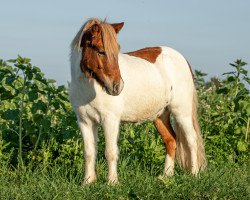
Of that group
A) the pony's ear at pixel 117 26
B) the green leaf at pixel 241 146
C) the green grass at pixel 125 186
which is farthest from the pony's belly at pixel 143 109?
the green leaf at pixel 241 146

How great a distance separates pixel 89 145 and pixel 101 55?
1280mm

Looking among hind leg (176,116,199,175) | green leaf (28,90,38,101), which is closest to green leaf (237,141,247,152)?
hind leg (176,116,199,175)

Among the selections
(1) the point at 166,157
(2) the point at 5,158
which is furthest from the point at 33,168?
(1) the point at 166,157

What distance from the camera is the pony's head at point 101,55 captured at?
6.72m

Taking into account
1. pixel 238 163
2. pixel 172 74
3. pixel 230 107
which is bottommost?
pixel 238 163

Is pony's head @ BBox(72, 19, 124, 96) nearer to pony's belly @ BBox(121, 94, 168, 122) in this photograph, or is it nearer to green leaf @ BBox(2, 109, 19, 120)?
pony's belly @ BBox(121, 94, 168, 122)

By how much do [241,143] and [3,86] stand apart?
11.7ft

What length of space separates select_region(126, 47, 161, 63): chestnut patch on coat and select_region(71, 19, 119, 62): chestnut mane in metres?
1.24

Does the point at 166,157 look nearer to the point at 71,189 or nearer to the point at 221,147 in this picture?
the point at 221,147

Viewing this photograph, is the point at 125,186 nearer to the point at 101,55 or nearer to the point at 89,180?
the point at 89,180

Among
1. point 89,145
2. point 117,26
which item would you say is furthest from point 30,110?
point 117,26

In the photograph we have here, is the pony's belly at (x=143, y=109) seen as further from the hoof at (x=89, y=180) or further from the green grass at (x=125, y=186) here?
the hoof at (x=89, y=180)

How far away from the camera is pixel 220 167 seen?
29.5 feet

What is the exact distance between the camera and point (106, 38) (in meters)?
6.78
